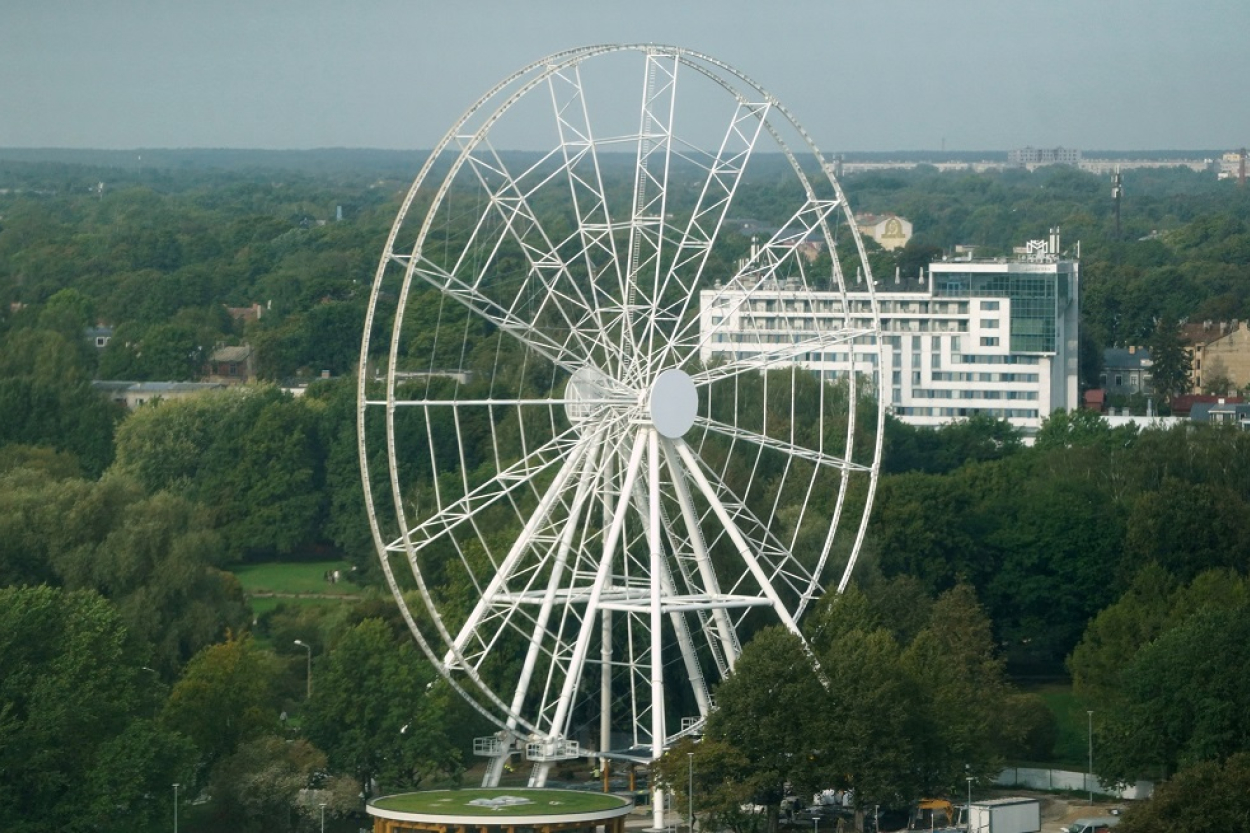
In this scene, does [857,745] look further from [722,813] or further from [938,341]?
[938,341]

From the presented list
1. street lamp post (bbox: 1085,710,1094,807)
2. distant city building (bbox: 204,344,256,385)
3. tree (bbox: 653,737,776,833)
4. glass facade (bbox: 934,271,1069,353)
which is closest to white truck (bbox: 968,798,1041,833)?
tree (bbox: 653,737,776,833)

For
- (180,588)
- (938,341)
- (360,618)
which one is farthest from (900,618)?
(938,341)

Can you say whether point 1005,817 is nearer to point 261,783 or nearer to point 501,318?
point 501,318

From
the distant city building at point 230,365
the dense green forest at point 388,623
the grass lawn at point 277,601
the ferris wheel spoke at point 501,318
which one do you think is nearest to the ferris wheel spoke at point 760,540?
the dense green forest at point 388,623

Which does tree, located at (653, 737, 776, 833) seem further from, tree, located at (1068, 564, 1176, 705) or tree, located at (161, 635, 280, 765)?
tree, located at (1068, 564, 1176, 705)

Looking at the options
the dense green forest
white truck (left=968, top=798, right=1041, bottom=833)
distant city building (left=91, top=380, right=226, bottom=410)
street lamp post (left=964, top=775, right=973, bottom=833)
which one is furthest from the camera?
distant city building (left=91, top=380, right=226, bottom=410)

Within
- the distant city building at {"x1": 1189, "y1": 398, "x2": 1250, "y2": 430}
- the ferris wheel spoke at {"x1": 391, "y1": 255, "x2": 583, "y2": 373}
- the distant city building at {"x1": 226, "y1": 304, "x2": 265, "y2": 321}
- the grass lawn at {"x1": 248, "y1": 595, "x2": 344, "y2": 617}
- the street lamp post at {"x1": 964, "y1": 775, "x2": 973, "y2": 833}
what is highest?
the ferris wheel spoke at {"x1": 391, "y1": 255, "x2": 583, "y2": 373}

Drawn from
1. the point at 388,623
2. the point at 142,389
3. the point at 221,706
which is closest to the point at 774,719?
the point at 221,706
